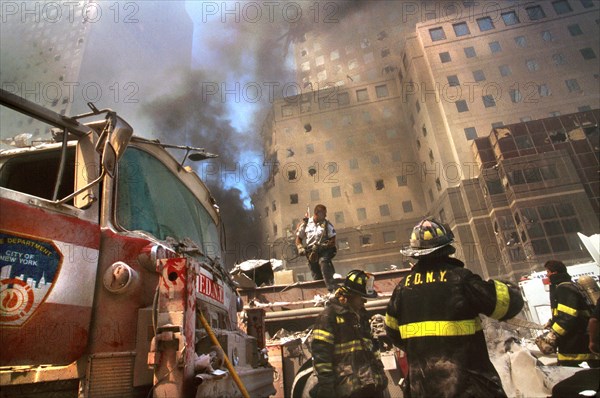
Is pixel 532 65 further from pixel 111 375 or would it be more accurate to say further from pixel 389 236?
pixel 111 375

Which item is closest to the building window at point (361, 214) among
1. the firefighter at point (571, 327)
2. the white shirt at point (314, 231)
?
the white shirt at point (314, 231)

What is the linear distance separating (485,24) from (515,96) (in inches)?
387

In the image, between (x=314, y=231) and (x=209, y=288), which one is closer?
(x=209, y=288)

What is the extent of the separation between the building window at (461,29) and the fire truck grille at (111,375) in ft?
139

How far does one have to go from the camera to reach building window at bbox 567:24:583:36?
109 ft

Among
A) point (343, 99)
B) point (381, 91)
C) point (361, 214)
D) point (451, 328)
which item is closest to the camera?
point (451, 328)

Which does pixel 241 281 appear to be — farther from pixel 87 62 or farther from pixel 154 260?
pixel 87 62

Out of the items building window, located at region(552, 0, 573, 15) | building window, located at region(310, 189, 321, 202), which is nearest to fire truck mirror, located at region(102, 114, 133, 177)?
building window, located at region(310, 189, 321, 202)

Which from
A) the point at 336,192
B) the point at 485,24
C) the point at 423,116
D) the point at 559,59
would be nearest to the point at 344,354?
the point at 423,116

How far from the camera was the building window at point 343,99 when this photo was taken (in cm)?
4512

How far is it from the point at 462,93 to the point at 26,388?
37.2m

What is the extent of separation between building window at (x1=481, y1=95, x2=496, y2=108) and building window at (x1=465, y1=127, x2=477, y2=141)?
3.02 m

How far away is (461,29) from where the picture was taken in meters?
35.8

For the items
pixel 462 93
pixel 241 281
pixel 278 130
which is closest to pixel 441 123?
pixel 462 93
